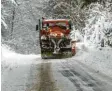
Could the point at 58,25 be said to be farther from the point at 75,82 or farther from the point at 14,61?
the point at 75,82

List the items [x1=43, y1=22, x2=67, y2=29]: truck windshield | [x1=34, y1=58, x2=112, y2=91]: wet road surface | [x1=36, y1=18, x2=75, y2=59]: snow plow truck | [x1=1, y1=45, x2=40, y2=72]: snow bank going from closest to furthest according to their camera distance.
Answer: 1. [x1=34, y1=58, x2=112, y2=91]: wet road surface
2. [x1=1, y1=45, x2=40, y2=72]: snow bank
3. [x1=36, y1=18, x2=75, y2=59]: snow plow truck
4. [x1=43, y1=22, x2=67, y2=29]: truck windshield

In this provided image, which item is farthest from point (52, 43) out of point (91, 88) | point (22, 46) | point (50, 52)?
point (22, 46)

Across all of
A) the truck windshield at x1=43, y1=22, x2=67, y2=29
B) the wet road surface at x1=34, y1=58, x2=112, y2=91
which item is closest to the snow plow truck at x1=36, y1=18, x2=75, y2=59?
the truck windshield at x1=43, y1=22, x2=67, y2=29

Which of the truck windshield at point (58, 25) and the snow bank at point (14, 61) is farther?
the truck windshield at point (58, 25)

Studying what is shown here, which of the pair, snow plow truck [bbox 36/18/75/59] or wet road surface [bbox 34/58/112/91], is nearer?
wet road surface [bbox 34/58/112/91]

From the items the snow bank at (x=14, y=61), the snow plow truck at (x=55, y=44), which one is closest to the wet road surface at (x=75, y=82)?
the snow bank at (x=14, y=61)

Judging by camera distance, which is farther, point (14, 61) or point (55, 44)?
point (55, 44)

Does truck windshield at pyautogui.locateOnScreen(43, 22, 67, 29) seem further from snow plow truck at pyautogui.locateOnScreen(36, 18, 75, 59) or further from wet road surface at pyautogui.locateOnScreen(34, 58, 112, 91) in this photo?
wet road surface at pyautogui.locateOnScreen(34, 58, 112, 91)

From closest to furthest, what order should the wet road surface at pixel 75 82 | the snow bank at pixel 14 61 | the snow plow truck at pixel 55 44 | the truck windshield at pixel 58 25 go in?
the wet road surface at pixel 75 82 < the snow bank at pixel 14 61 < the snow plow truck at pixel 55 44 < the truck windshield at pixel 58 25

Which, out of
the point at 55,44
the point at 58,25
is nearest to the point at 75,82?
the point at 55,44

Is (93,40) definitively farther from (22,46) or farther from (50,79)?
(22,46)

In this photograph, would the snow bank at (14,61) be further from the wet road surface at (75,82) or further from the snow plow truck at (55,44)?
the wet road surface at (75,82)

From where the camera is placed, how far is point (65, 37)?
82.2ft

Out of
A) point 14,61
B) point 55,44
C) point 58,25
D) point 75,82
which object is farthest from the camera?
point 58,25
